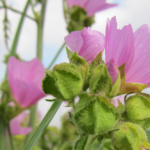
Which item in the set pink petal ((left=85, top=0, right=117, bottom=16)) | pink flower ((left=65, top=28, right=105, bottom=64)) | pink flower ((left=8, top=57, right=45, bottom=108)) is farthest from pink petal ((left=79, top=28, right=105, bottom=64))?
pink petal ((left=85, top=0, right=117, bottom=16))

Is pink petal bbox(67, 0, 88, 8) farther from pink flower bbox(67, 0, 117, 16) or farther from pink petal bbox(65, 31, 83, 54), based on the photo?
pink petal bbox(65, 31, 83, 54)

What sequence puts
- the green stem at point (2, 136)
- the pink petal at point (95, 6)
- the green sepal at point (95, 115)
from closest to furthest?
the green sepal at point (95, 115) < the green stem at point (2, 136) < the pink petal at point (95, 6)

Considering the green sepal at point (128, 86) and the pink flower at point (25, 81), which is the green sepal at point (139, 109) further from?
the pink flower at point (25, 81)

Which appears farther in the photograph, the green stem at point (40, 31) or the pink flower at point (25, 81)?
the green stem at point (40, 31)

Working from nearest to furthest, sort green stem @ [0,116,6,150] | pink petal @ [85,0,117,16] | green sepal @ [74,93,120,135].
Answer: green sepal @ [74,93,120,135] < green stem @ [0,116,6,150] < pink petal @ [85,0,117,16]

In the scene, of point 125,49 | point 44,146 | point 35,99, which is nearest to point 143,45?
point 125,49

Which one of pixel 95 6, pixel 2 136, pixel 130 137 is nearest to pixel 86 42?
pixel 130 137

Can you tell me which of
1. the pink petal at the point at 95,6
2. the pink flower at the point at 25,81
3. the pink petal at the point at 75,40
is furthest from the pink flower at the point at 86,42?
the pink petal at the point at 95,6
